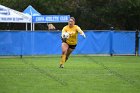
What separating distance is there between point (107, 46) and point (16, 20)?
527cm

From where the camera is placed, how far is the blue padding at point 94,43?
93.5ft

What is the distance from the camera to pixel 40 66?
2120 centimetres

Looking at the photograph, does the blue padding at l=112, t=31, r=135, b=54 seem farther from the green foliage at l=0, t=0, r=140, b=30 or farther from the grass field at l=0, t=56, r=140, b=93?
the green foliage at l=0, t=0, r=140, b=30

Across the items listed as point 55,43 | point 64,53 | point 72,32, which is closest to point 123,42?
point 55,43

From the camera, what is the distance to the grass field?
46.5 feet

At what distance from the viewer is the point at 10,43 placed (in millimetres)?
27328

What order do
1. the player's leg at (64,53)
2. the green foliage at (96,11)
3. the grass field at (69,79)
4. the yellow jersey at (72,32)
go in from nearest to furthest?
the grass field at (69,79) → the player's leg at (64,53) → the yellow jersey at (72,32) → the green foliage at (96,11)

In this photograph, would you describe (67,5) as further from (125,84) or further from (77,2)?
(125,84)

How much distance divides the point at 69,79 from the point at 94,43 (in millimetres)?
12351

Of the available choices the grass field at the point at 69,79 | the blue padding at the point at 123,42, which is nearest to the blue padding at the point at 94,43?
the blue padding at the point at 123,42

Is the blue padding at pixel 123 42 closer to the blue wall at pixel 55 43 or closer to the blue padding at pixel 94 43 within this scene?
the blue wall at pixel 55 43

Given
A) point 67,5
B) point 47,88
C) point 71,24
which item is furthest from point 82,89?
point 67,5

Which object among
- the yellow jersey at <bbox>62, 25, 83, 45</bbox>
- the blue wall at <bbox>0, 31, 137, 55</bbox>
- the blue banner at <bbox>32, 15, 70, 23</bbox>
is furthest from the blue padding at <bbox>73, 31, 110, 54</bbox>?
the yellow jersey at <bbox>62, 25, 83, 45</bbox>

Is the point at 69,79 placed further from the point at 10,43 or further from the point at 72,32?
the point at 10,43
